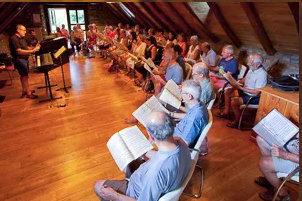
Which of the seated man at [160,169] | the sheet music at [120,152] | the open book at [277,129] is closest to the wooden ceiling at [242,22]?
the open book at [277,129]

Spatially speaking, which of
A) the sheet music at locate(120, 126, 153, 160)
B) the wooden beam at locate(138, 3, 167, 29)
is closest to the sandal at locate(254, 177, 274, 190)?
the sheet music at locate(120, 126, 153, 160)

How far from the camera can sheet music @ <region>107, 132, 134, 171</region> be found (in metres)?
1.67

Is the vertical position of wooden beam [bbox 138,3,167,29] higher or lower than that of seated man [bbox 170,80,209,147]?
higher

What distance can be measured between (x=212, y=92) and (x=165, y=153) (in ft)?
5.34

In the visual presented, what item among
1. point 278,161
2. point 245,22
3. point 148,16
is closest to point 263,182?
point 278,161

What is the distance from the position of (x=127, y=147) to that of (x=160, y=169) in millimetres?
420

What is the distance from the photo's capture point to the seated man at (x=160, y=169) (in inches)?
56.1

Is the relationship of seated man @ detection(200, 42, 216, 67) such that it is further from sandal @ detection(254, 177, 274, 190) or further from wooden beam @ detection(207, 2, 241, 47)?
sandal @ detection(254, 177, 274, 190)

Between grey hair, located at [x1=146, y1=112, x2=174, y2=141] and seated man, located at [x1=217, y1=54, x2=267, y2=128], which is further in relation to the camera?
seated man, located at [x1=217, y1=54, x2=267, y2=128]

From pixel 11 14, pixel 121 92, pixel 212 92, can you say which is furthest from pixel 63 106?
pixel 11 14

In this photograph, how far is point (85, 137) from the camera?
3.38 metres

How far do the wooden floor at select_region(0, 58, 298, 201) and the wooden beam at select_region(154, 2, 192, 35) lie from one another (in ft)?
8.63

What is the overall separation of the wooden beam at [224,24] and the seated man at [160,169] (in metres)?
3.93

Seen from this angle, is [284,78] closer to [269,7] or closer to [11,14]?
[269,7]
